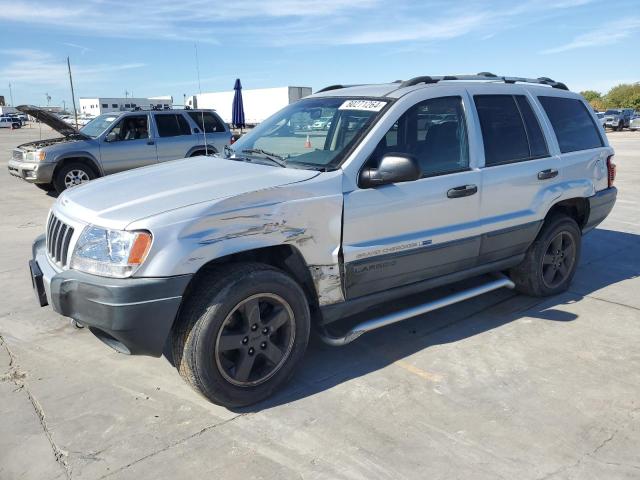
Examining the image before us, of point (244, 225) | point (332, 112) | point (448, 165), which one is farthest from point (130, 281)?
point (448, 165)

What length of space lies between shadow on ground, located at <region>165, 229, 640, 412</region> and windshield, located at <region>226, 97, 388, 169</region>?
1.37 metres

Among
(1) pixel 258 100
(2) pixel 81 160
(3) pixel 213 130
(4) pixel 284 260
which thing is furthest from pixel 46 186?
(1) pixel 258 100

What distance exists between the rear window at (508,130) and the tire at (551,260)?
0.71m

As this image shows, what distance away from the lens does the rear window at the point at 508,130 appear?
4145mm

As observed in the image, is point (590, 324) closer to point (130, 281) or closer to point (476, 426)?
point (476, 426)

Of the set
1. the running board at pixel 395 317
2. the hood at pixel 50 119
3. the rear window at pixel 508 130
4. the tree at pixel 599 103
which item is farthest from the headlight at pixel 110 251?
the tree at pixel 599 103

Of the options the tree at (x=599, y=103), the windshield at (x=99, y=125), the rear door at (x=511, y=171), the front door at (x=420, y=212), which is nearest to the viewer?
the front door at (x=420, y=212)

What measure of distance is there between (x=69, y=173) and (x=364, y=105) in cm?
836

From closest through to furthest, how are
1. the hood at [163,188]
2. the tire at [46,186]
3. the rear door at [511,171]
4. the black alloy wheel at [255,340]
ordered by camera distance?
the hood at [163,188] < the black alloy wheel at [255,340] < the rear door at [511,171] < the tire at [46,186]

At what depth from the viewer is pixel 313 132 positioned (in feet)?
13.2

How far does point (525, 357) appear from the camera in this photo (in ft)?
12.4

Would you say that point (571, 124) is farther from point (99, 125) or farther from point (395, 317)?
point (99, 125)

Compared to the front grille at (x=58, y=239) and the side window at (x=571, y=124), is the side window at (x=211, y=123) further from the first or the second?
the front grille at (x=58, y=239)

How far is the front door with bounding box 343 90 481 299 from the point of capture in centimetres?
341
